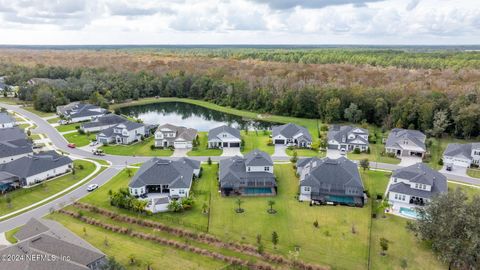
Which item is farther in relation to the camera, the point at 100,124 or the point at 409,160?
the point at 100,124

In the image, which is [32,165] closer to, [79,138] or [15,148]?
[15,148]

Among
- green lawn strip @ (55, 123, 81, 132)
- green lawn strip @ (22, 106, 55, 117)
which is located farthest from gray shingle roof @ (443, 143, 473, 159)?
green lawn strip @ (22, 106, 55, 117)

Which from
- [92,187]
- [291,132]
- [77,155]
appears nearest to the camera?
[92,187]

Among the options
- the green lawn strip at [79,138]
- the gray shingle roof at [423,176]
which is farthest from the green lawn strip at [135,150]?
the gray shingle roof at [423,176]

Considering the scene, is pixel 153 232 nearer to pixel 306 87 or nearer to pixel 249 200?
pixel 249 200

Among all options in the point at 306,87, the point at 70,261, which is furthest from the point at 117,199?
the point at 306,87

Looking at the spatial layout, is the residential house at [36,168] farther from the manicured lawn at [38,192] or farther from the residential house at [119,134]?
the residential house at [119,134]

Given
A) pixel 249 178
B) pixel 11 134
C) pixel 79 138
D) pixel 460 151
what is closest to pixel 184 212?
pixel 249 178

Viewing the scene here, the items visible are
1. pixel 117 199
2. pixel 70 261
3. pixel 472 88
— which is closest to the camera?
pixel 70 261
